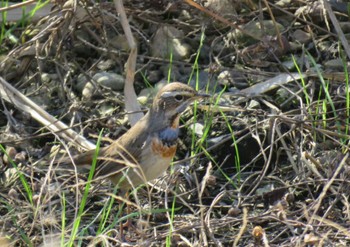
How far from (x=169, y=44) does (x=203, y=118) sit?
3.88 ft

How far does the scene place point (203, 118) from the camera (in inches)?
292

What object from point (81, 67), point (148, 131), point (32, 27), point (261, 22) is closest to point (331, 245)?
point (148, 131)

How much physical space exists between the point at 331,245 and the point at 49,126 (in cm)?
278

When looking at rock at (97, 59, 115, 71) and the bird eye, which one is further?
rock at (97, 59, 115, 71)

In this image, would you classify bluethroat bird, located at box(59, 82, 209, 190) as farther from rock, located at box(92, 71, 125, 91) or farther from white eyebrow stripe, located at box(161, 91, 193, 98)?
rock, located at box(92, 71, 125, 91)

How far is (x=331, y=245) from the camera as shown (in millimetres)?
5566

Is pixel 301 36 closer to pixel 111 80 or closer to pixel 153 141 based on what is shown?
pixel 111 80

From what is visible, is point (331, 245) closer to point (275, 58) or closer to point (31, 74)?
point (275, 58)

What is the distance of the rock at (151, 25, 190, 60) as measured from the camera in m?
8.23

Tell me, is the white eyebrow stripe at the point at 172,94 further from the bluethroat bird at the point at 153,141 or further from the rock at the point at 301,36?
the rock at the point at 301,36

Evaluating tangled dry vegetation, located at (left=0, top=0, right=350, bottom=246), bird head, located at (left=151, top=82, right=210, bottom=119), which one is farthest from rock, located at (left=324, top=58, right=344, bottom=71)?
bird head, located at (left=151, top=82, right=210, bottom=119)

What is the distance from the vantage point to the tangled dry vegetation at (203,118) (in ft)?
20.1

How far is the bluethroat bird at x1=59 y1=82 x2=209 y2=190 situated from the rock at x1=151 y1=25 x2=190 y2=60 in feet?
4.79

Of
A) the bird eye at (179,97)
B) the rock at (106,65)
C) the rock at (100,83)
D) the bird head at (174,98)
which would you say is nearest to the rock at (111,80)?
the rock at (100,83)
